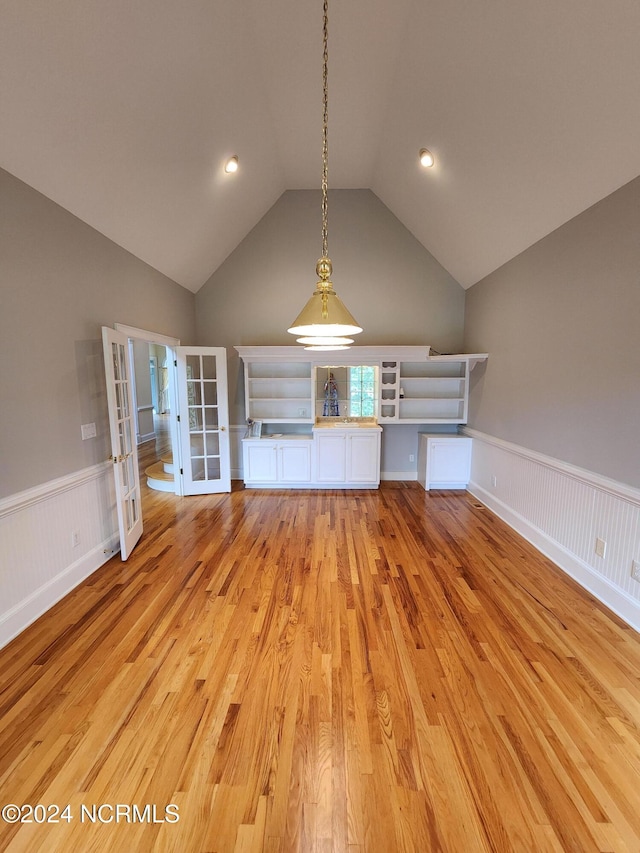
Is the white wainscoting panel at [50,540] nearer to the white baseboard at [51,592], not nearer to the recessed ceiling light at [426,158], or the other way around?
the white baseboard at [51,592]

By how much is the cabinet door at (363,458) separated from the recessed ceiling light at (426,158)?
3139 millimetres

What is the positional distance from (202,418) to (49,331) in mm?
2524

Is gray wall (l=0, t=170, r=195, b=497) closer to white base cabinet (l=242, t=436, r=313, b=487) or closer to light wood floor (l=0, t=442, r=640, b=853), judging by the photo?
light wood floor (l=0, t=442, r=640, b=853)

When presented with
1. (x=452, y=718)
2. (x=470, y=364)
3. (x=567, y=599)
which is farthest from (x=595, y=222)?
(x=452, y=718)

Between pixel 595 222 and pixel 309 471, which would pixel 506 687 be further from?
pixel 309 471

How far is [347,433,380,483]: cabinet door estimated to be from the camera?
5074mm

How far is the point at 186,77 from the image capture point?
2559 millimetres

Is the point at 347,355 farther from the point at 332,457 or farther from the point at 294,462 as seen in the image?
the point at 294,462

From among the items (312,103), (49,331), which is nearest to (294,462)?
(49,331)

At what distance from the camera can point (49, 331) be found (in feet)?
8.31

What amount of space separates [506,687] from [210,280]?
18.5ft

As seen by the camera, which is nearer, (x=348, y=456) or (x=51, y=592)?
(x=51, y=592)

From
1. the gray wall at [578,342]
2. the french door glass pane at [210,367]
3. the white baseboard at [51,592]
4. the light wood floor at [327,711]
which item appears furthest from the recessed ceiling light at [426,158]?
the white baseboard at [51,592]

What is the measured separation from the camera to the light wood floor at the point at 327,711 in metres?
1.28
